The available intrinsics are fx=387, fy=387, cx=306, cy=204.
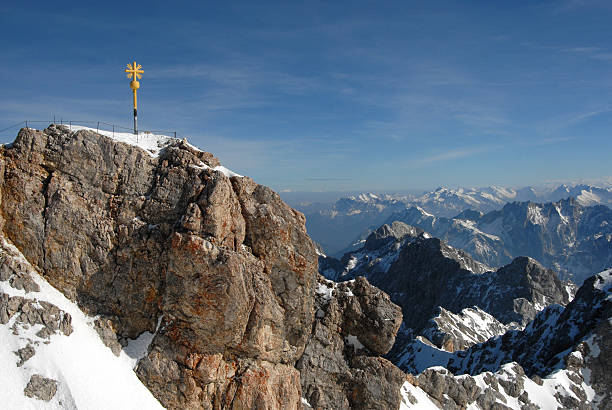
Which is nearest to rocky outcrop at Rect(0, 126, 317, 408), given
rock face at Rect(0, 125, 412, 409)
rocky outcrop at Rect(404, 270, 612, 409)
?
rock face at Rect(0, 125, 412, 409)

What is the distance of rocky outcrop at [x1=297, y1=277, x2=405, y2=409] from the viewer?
47.5 meters

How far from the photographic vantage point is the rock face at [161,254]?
35188 millimetres

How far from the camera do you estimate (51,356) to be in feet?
105

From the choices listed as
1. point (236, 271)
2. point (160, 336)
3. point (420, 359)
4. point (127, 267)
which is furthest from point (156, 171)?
point (420, 359)

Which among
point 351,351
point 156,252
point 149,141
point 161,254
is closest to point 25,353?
point 156,252

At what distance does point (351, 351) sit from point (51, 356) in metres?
33.7

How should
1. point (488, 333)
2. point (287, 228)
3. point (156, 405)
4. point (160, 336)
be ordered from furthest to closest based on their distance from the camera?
point (488, 333), point (287, 228), point (160, 336), point (156, 405)

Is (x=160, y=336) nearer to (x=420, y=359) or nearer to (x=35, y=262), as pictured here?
(x=35, y=262)

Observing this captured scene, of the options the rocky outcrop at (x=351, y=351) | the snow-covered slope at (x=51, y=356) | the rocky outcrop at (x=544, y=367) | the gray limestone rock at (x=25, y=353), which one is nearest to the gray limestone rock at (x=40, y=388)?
the snow-covered slope at (x=51, y=356)

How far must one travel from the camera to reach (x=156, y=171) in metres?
38.9

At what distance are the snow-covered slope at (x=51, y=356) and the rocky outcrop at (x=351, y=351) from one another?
20143 millimetres

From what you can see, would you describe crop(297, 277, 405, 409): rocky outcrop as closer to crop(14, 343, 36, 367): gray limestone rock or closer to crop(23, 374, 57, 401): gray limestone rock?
crop(23, 374, 57, 401): gray limestone rock

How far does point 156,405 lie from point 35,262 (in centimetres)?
1683

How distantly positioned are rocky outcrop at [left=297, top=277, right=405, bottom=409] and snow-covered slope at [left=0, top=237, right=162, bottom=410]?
20143 mm
